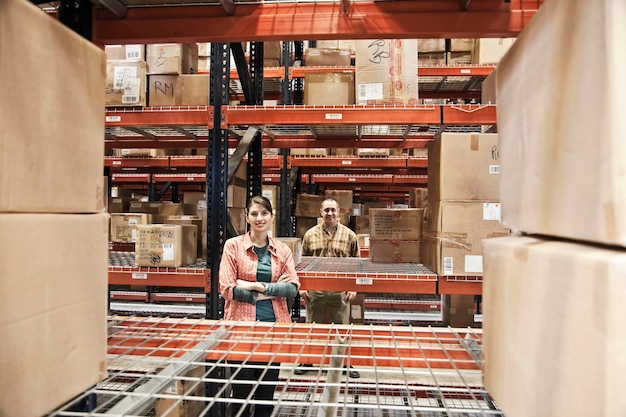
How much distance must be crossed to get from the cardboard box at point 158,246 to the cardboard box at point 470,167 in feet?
5.22

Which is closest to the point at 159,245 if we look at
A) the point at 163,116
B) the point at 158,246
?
the point at 158,246

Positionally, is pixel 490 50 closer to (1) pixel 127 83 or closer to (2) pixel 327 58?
(2) pixel 327 58

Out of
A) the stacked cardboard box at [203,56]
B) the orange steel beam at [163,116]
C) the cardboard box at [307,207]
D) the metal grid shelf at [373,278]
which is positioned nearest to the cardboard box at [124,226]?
the orange steel beam at [163,116]

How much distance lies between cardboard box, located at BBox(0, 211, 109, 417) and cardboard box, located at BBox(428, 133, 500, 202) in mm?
1806

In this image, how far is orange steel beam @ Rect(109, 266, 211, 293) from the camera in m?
2.57

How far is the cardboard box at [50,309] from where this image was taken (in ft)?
2.04

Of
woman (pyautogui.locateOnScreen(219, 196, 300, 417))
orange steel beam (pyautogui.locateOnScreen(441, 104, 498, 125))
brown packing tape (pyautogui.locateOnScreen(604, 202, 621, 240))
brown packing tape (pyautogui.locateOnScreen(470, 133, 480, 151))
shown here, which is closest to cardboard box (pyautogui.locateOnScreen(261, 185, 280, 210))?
woman (pyautogui.locateOnScreen(219, 196, 300, 417))

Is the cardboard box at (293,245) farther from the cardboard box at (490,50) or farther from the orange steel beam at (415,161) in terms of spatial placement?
the cardboard box at (490,50)

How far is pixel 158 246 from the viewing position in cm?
262

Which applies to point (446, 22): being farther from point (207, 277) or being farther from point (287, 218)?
point (287, 218)

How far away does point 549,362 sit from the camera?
55cm

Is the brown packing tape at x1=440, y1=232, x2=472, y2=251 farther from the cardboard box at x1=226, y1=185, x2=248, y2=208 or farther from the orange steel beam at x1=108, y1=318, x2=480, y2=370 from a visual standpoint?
the cardboard box at x1=226, y1=185, x2=248, y2=208

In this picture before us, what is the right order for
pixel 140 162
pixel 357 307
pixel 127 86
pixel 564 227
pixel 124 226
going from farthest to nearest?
pixel 140 162
pixel 357 307
pixel 124 226
pixel 127 86
pixel 564 227

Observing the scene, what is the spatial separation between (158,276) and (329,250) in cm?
144
